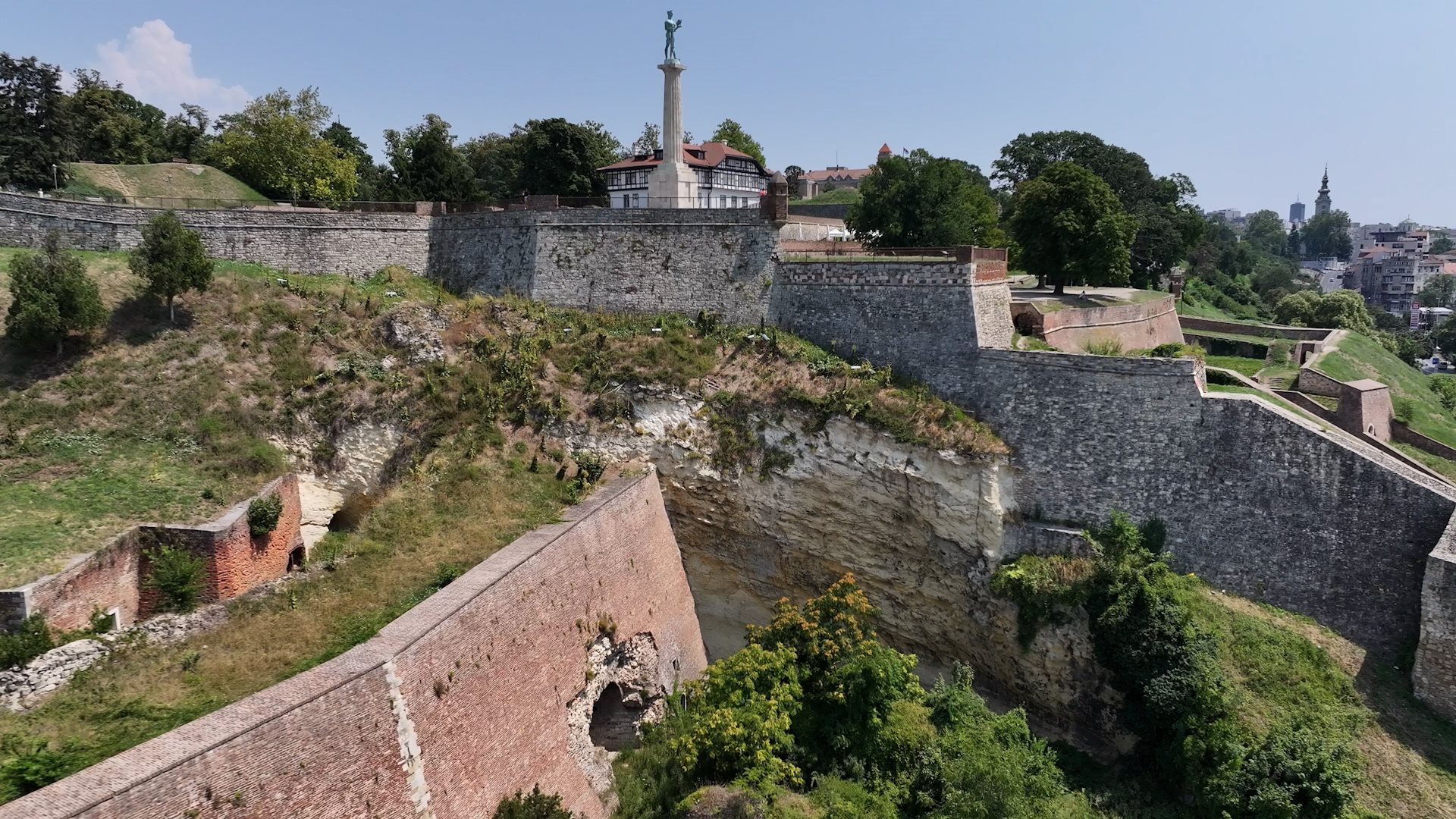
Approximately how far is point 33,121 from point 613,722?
3731 centimetres

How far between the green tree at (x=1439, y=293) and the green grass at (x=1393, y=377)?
8838 cm

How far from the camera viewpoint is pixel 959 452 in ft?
67.2

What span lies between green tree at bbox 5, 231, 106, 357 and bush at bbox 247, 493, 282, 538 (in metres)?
7.68

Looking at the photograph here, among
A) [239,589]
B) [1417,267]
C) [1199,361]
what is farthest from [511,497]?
[1417,267]

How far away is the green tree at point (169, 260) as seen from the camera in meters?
22.7

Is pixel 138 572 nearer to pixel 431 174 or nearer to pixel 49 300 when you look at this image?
pixel 49 300

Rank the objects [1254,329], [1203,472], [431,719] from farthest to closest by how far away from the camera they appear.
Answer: [1254,329] → [1203,472] → [431,719]

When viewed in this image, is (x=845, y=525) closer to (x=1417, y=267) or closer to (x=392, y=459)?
(x=392, y=459)

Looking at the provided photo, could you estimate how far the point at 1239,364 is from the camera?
102ft

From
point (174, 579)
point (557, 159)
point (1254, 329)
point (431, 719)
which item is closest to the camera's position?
point (431, 719)

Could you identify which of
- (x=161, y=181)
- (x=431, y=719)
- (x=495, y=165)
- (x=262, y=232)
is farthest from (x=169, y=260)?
(x=495, y=165)

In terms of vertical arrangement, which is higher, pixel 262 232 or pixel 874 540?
pixel 262 232

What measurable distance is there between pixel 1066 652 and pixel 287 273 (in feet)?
85.9

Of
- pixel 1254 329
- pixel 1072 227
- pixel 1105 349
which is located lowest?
pixel 1105 349
